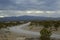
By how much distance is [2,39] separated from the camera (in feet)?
120

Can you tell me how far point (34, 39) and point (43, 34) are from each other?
1.58m

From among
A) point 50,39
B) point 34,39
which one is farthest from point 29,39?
point 50,39

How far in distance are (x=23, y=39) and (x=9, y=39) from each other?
2.65 metres

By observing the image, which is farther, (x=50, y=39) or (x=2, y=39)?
(x=2, y=39)

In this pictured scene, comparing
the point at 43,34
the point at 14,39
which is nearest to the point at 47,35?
the point at 43,34

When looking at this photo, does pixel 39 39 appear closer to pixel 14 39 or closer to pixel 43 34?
pixel 43 34

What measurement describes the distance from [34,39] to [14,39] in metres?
3.21

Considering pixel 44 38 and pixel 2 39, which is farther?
pixel 2 39

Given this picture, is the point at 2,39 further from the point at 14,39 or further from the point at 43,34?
the point at 43,34

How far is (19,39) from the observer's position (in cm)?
3466

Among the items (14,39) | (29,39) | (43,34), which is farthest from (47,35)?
(14,39)

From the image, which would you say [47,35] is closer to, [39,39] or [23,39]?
[39,39]

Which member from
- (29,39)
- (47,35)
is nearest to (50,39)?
(47,35)

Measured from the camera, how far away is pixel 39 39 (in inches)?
1364
